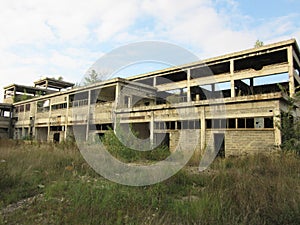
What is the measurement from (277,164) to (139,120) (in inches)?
366

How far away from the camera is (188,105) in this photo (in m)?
13.2

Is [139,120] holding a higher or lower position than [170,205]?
higher

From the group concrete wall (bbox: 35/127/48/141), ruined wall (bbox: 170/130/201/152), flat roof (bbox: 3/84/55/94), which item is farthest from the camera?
flat roof (bbox: 3/84/55/94)

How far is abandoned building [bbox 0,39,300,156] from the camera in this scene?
11121mm

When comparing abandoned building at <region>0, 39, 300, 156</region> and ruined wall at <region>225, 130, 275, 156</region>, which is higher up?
abandoned building at <region>0, 39, 300, 156</region>

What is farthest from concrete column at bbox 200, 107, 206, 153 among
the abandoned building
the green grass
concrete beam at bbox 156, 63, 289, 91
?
concrete beam at bbox 156, 63, 289, 91

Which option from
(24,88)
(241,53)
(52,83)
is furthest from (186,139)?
(24,88)

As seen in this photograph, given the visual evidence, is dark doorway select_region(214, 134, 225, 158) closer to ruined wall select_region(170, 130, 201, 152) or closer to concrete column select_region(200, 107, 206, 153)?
concrete column select_region(200, 107, 206, 153)

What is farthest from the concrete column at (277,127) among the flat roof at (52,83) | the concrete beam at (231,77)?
the flat roof at (52,83)

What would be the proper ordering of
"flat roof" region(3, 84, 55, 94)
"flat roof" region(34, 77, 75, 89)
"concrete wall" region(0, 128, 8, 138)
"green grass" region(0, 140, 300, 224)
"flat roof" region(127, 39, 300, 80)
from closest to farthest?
"green grass" region(0, 140, 300, 224) < "flat roof" region(127, 39, 300, 80) < "concrete wall" region(0, 128, 8, 138) < "flat roof" region(3, 84, 55, 94) < "flat roof" region(34, 77, 75, 89)

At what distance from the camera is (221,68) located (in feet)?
70.6

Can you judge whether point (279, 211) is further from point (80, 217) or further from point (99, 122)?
point (99, 122)

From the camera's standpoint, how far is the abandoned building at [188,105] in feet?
36.5

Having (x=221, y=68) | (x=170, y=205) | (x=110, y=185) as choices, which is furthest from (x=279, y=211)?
(x=221, y=68)
